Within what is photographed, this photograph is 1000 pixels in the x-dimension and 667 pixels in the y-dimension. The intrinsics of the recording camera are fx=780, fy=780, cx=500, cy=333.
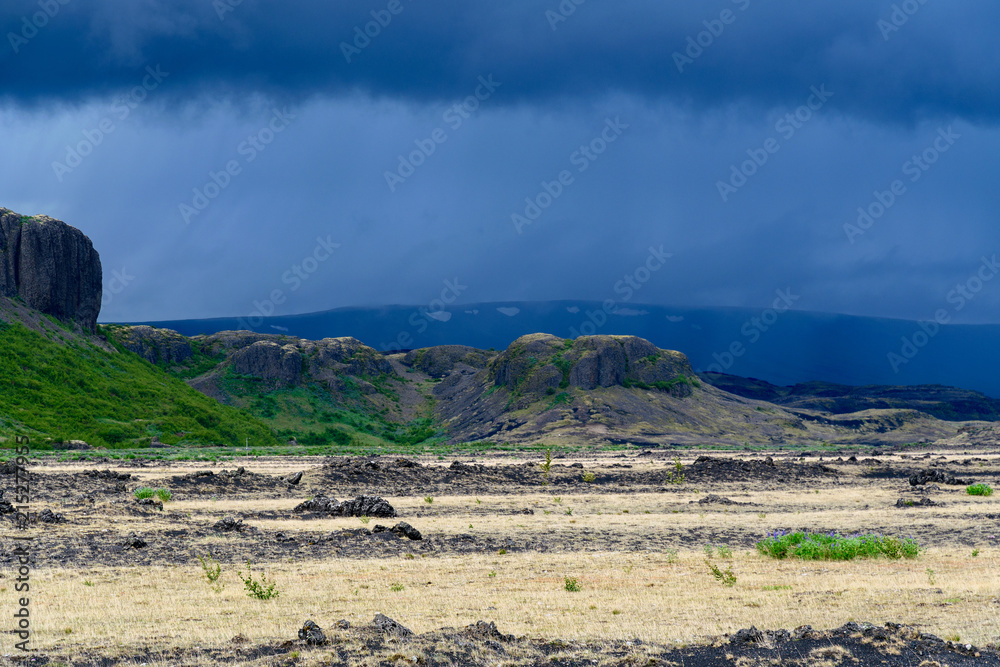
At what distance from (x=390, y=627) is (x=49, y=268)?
110 metres

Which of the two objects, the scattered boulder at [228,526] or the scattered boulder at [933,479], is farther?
the scattered boulder at [933,479]

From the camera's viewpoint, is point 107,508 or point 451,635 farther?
point 107,508

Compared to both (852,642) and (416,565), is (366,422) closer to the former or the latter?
(416,565)

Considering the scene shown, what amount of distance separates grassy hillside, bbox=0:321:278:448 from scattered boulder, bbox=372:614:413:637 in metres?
72.6

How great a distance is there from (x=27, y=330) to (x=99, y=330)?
803 inches

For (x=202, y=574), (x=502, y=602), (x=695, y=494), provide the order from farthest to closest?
(x=695, y=494), (x=202, y=574), (x=502, y=602)

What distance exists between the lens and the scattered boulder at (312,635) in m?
11.4

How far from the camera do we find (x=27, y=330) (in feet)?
306

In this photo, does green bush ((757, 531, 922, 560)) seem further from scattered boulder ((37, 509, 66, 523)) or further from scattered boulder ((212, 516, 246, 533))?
scattered boulder ((37, 509, 66, 523))

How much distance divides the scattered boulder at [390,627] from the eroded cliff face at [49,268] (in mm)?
106397

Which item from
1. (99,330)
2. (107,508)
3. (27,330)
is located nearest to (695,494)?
(107,508)

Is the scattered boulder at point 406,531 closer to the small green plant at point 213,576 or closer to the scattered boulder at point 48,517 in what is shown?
the small green plant at point 213,576

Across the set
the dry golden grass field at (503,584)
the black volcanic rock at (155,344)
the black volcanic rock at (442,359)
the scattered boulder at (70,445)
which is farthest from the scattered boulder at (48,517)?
the black volcanic rock at (442,359)

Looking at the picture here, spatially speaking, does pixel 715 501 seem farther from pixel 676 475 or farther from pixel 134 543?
pixel 134 543
